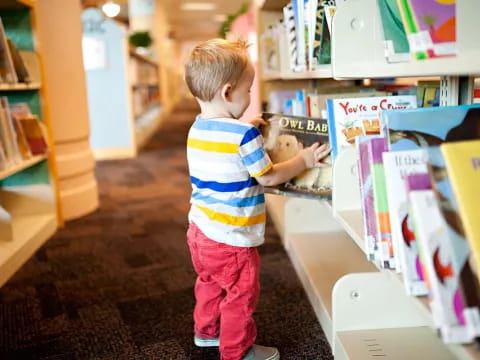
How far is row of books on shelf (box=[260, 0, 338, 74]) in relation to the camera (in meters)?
1.51

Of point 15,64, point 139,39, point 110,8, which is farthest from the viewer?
point 110,8

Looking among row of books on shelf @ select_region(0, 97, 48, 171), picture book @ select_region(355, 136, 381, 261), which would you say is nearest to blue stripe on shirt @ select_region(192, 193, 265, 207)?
picture book @ select_region(355, 136, 381, 261)

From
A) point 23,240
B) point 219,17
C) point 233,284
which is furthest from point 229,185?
point 219,17

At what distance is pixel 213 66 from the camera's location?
1211 mm

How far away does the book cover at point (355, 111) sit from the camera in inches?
51.8

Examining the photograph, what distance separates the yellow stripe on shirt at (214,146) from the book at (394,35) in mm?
430

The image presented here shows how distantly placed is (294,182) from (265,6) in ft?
5.11

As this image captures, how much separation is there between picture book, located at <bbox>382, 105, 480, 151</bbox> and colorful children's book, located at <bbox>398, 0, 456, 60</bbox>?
0.11m

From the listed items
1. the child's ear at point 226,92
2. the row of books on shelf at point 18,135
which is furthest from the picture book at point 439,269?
the row of books on shelf at point 18,135

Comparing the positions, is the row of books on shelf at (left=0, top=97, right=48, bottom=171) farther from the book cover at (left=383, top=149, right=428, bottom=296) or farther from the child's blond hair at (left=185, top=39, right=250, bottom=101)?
the book cover at (left=383, top=149, right=428, bottom=296)

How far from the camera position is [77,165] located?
2953 millimetres

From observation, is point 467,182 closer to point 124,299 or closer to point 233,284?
point 233,284

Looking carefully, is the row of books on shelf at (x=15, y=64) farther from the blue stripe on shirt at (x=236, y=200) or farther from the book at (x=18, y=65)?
the blue stripe on shirt at (x=236, y=200)

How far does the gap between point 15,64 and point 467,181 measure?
2.18 metres
